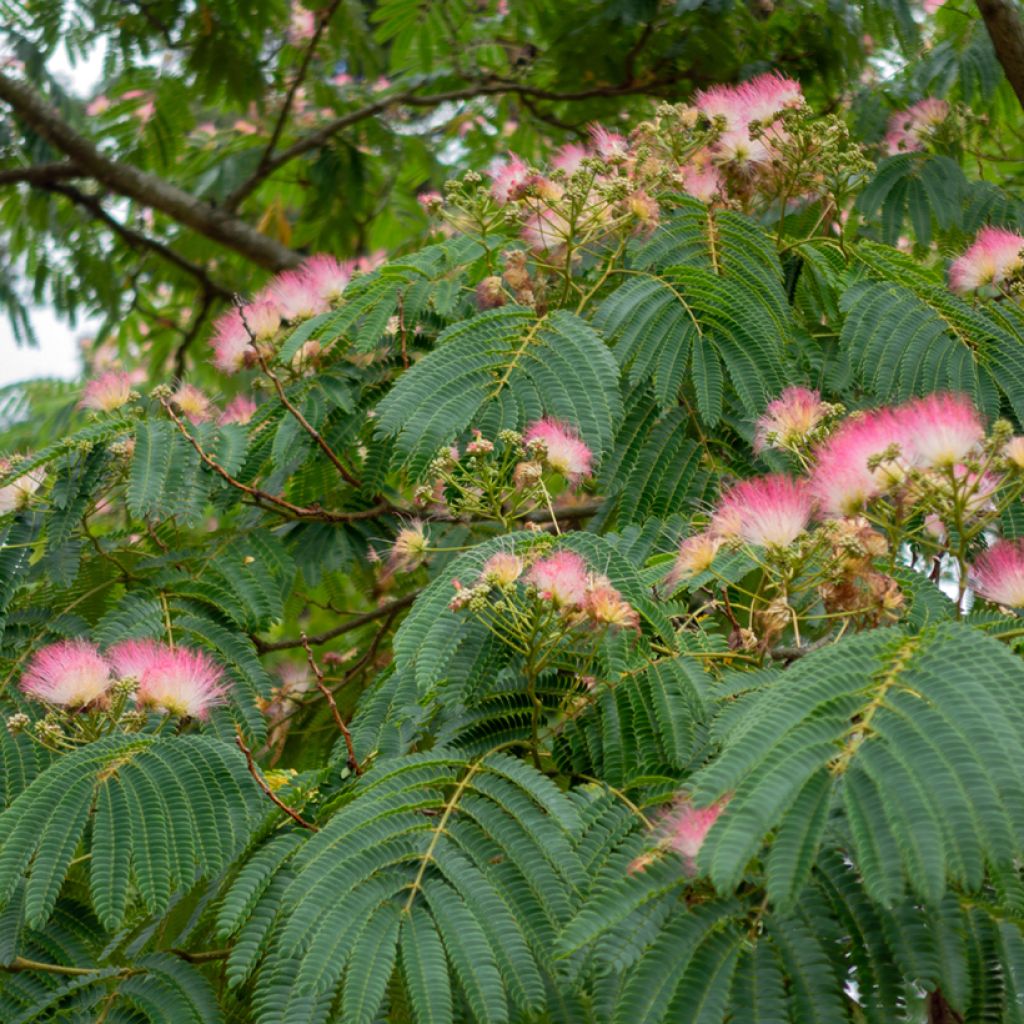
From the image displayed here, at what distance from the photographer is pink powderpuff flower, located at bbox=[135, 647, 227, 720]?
3162 millimetres

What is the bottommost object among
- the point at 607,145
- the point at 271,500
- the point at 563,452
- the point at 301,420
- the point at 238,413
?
the point at 563,452

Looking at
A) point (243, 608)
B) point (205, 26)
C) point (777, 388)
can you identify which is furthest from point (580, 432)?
point (205, 26)

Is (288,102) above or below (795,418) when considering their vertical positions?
above

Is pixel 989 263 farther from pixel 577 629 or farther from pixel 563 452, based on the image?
pixel 577 629

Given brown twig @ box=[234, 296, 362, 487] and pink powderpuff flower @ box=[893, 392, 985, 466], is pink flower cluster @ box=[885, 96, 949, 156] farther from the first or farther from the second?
pink powderpuff flower @ box=[893, 392, 985, 466]

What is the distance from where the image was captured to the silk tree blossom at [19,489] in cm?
385

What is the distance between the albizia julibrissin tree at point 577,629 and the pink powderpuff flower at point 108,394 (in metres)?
0.01

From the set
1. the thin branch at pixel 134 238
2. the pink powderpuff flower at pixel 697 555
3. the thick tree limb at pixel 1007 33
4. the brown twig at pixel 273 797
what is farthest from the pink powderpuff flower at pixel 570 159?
the thin branch at pixel 134 238

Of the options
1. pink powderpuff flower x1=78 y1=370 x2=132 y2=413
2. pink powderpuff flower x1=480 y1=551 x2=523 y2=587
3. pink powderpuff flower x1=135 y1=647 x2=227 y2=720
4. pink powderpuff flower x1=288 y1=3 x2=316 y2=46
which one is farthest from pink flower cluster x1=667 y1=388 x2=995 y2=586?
pink powderpuff flower x1=288 y1=3 x2=316 y2=46

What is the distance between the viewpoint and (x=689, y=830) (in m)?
2.28

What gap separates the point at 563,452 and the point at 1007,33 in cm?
213

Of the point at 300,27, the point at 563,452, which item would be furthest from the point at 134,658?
the point at 300,27

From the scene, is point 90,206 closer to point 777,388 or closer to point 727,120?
point 727,120

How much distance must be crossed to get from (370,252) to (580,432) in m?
4.93
